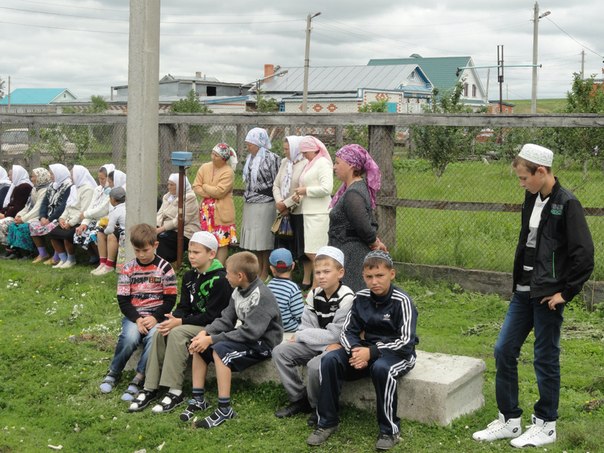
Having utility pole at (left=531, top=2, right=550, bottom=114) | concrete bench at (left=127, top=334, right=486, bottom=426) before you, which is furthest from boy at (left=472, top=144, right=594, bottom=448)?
utility pole at (left=531, top=2, right=550, bottom=114)

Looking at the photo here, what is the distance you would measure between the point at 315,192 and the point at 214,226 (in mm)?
1627

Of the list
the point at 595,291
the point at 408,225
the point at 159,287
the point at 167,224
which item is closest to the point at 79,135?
the point at 167,224

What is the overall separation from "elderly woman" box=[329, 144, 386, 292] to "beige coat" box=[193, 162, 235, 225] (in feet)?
10.6

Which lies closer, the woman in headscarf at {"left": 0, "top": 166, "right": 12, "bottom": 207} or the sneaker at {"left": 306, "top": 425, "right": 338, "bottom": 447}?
the sneaker at {"left": 306, "top": 425, "right": 338, "bottom": 447}

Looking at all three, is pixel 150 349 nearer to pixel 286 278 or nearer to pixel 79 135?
pixel 286 278

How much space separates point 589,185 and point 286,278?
13.4 ft

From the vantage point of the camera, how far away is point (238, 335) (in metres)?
6.02

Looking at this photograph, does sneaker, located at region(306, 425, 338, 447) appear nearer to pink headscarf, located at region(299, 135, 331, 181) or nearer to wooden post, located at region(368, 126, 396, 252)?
pink headscarf, located at region(299, 135, 331, 181)

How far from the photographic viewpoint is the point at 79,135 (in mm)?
13266

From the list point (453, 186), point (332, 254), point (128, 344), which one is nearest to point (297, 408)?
point (332, 254)

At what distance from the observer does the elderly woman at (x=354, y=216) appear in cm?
690

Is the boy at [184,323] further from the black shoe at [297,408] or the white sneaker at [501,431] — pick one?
the white sneaker at [501,431]

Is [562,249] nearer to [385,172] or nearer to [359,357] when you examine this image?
[359,357]

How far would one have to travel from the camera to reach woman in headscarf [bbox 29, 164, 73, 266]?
11.8m
